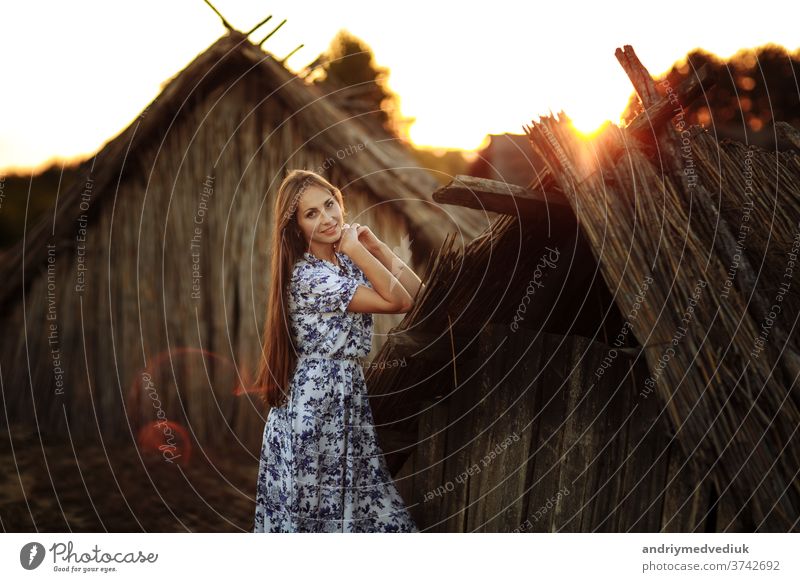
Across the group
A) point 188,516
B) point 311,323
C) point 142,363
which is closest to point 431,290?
point 311,323

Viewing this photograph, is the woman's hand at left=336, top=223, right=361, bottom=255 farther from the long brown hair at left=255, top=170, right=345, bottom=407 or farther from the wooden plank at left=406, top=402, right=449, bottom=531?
the wooden plank at left=406, top=402, right=449, bottom=531

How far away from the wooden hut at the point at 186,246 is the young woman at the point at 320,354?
116 cm

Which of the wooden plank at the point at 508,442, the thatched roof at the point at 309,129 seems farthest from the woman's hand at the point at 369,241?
the thatched roof at the point at 309,129

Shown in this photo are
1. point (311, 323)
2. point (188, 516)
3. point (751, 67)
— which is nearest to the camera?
point (311, 323)

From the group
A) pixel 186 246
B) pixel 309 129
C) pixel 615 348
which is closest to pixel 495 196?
pixel 615 348

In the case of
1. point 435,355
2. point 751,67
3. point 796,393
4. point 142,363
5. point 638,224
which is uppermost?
point 751,67

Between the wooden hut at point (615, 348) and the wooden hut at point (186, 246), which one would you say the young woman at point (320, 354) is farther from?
the wooden hut at point (186, 246)

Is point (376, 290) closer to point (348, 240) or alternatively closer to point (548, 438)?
point (348, 240)

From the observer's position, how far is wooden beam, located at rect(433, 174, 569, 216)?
153cm

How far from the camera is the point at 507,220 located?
5.45ft

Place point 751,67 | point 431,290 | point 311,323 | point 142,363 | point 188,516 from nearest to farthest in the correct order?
point 431,290 < point 311,323 < point 188,516 < point 142,363 < point 751,67

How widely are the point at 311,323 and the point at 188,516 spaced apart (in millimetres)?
1886

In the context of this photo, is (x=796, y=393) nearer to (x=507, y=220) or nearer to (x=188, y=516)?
(x=507, y=220)
